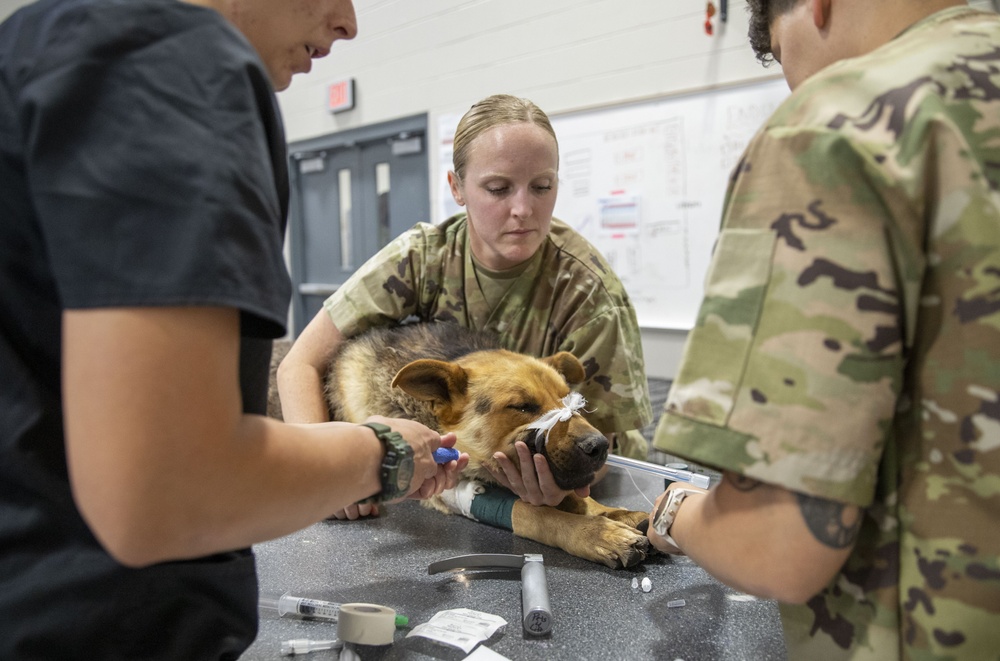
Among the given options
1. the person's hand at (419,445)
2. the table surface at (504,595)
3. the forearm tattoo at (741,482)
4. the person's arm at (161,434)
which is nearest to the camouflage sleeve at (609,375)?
the table surface at (504,595)

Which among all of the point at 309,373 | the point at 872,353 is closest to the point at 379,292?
the point at 309,373

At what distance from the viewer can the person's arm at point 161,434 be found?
52cm

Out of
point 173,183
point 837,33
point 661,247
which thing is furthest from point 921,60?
point 661,247

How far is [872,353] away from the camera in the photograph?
64 centimetres

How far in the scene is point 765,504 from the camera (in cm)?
70

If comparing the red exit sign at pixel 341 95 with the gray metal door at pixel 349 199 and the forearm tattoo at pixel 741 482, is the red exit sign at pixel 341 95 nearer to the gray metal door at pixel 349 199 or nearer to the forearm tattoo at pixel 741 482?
the gray metal door at pixel 349 199

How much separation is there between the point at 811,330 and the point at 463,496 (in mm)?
1179

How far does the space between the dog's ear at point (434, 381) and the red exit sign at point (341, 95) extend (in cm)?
510

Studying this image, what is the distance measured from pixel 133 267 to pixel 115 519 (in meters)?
0.21

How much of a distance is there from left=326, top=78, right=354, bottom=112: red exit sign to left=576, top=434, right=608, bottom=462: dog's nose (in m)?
5.45

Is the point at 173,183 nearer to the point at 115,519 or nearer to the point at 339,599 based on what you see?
the point at 115,519

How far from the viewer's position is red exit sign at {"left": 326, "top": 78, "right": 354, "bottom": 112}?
613 centimetres

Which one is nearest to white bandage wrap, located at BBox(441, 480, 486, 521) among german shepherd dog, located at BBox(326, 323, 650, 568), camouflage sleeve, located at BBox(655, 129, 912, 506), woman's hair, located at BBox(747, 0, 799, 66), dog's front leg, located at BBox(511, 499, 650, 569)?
german shepherd dog, located at BBox(326, 323, 650, 568)

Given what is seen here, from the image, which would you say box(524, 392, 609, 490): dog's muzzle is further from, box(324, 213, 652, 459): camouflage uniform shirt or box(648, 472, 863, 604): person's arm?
box(648, 472, 863, 604): person's arm
